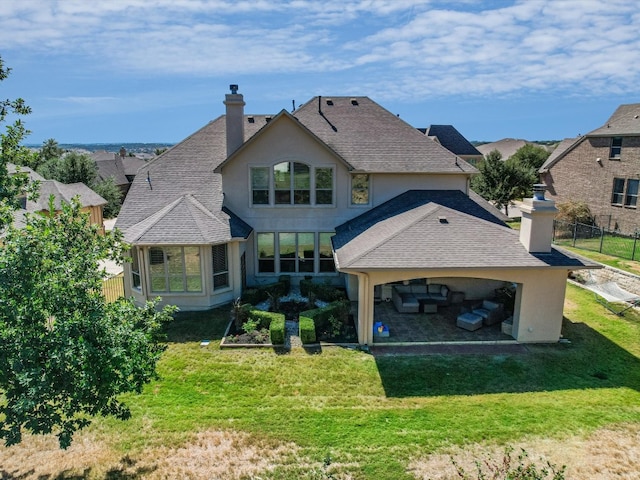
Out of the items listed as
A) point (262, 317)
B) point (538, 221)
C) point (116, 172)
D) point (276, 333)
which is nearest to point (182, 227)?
point (262, 317)

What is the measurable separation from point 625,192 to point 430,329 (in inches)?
946

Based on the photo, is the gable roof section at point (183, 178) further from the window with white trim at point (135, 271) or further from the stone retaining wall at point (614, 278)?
the stone retaining wall at point (614, 278)

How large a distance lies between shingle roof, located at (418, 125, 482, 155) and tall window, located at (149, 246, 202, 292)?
117ft

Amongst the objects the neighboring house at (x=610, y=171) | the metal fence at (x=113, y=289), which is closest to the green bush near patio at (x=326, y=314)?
the metal fence at (x=113, y=289)

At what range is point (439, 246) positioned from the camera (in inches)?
579

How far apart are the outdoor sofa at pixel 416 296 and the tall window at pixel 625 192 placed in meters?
20.8

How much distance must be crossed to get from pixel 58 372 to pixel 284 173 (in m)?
13.9

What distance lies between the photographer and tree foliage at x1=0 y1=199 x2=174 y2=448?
6.75 metres

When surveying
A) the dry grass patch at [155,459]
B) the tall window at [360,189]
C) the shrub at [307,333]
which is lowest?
the dry grass patch at [155,459]

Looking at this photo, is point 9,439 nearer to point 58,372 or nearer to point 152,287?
point 58,372

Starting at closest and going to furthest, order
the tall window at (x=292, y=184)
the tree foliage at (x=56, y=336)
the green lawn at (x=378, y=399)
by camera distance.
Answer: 1. the tree foliage at (x=56, y=336)
2. the green lawn at (x=378, y=399)
3. the tall window at (x=292, y=184)

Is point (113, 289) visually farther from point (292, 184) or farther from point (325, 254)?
point (325, 254)

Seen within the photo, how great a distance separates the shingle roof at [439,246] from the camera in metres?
13.9

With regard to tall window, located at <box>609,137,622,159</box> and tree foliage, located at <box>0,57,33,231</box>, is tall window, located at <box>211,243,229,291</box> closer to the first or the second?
tree foliage, located at <box>0,57,33,231</box>
